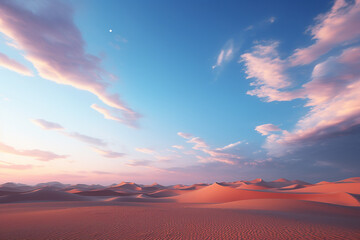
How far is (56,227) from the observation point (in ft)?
33.9

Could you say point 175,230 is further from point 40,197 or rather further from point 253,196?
point 40,197

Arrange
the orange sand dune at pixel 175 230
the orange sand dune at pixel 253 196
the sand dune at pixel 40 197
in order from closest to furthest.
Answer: the orange sand dune at pixel 175 230, the orange sand dune at pixel 253 196, the sand dune at pixel 40 197

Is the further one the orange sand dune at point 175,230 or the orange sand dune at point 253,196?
the orange sand dune at point 253,196

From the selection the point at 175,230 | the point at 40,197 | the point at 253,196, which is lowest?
the point at 175,230

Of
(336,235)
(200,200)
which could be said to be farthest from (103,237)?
(200,200)

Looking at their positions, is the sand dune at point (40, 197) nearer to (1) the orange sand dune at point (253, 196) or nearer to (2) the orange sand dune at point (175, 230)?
(1) the orange sand dune at point (253, 196)

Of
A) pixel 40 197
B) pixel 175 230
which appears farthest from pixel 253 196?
pixel 40 197

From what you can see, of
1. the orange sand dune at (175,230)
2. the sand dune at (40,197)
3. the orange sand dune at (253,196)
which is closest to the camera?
the orange sand dune at (175,230)

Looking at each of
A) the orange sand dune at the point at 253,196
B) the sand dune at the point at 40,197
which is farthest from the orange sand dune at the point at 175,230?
the sand dune at the point at 40,197

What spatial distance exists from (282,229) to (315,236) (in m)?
1.45

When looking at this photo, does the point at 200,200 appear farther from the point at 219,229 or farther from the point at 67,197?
the point at 219,229

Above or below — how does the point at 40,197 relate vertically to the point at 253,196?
above

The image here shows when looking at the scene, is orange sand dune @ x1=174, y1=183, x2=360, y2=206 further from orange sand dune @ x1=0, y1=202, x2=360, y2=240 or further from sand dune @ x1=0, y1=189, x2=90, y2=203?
sand dune @ x1=0, y1=189, x2=90, y2=203

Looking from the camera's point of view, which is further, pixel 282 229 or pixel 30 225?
pixel 30 225
